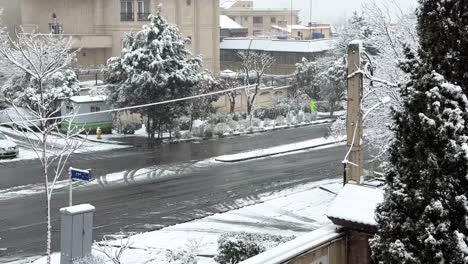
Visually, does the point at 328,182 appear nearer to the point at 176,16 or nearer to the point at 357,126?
the point at 357,126

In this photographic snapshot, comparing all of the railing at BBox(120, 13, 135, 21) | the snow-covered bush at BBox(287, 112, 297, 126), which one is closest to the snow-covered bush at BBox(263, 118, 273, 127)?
the snow-covered bush at BBox(287, 112, 297, 126)

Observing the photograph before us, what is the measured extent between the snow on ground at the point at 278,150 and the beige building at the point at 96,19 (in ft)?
55.0

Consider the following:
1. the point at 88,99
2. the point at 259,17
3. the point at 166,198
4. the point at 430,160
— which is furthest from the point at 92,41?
the point at 259,17

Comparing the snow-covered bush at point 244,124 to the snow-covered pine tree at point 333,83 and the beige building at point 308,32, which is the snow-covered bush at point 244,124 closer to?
the snow-covered pine tree at point 333,83

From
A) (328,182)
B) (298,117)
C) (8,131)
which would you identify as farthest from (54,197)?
(298,117)

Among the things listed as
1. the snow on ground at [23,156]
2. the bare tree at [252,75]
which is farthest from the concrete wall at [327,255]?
the bare tree at [252,75]

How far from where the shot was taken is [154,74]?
3312 centimetres

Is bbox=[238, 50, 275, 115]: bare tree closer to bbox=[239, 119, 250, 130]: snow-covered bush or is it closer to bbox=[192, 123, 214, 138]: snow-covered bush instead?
bbox=[239, 119, 250, 130]: snow-covered bush

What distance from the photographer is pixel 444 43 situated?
560cm

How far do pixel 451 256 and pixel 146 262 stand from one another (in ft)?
32.8

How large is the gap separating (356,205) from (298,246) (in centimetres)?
114

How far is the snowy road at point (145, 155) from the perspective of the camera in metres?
25.6

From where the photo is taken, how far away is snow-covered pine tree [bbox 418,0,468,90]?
5543 mm

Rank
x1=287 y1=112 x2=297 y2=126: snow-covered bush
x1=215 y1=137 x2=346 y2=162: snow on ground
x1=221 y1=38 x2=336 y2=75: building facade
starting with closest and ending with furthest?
x1=215 y1=137 x2=346 y2=162: snow on ground, x1=287 y1=112 x2=297 y2=126: snow-covered bush, x1=221 y1=38 x2=336 y2=75: building facade
